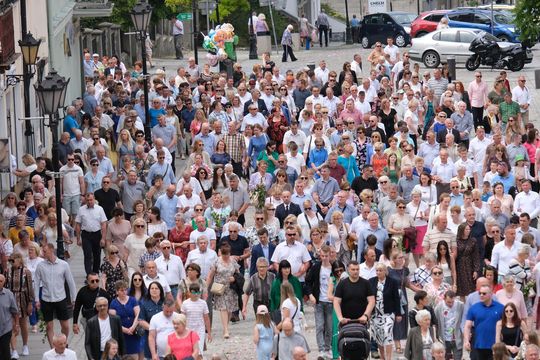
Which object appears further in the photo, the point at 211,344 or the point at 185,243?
the point at 185,243

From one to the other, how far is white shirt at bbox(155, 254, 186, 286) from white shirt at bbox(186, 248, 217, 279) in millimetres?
415

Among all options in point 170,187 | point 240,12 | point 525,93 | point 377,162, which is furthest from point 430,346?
point 240,12

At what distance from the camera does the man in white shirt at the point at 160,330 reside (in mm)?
20609

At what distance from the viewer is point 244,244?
2458 centimetres

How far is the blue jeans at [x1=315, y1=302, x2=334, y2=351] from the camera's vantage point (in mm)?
22422

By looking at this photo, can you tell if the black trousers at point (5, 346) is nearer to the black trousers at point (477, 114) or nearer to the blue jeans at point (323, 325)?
the blue jeans at point (323, 325)

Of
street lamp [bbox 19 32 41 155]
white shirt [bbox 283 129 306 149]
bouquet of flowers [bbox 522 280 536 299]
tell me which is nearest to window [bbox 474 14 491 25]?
street lamp [bbox 19 32 41 155]

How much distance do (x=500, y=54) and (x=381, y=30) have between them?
12119 millimetres

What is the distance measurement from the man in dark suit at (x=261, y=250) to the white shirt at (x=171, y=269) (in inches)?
47.8

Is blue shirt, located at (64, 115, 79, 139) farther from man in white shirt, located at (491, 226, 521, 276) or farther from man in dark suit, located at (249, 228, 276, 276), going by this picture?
man in white shirt, located at (491, 226, 521, 276)

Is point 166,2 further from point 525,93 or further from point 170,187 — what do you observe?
point 170,187

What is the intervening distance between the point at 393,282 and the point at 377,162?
7.95m

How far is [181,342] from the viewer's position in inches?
795

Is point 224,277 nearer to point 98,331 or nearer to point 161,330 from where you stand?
point 161,330
